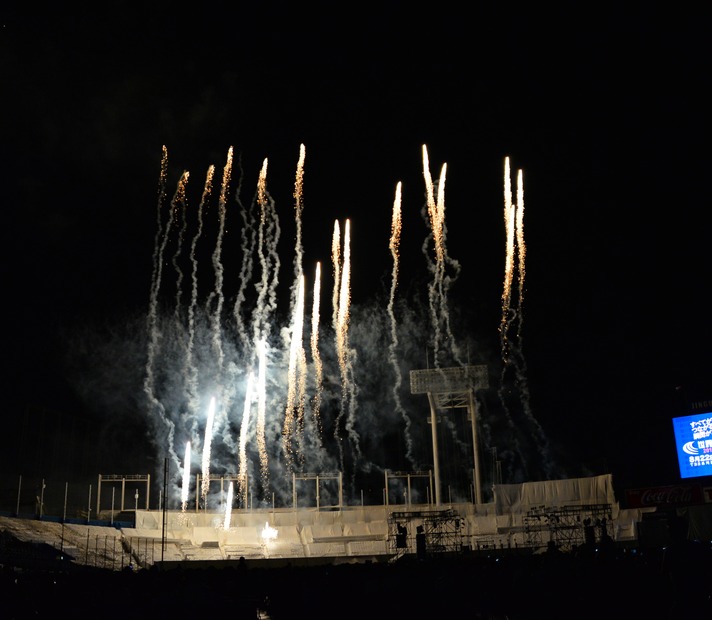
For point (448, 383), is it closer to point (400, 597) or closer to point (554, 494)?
point (554, 494)

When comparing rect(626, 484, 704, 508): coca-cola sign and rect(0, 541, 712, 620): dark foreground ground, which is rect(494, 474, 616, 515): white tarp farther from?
rect(0, 541, 712, 620): dark foreground ground

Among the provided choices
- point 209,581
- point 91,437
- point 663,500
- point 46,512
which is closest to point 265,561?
point 46,512

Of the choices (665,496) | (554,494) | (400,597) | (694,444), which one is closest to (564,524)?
(554,494)

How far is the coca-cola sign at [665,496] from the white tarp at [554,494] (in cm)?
175

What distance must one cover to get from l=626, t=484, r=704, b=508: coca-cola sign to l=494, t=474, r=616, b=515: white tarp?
1.75m

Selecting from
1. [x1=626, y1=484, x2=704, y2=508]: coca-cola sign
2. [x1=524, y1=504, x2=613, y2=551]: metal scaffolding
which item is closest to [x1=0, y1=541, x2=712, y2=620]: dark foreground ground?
[x1=626, y1=484, x2=704, y2=508]: coca-cola sign

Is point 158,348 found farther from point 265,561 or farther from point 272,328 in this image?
point 265,561

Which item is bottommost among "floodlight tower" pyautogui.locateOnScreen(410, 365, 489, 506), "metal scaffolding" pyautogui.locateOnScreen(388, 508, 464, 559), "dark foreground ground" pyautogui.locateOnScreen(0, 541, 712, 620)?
"dark foreground ground" pyautogui.locateOnScreen(0, 541, 712, 620)

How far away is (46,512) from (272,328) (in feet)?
54.3

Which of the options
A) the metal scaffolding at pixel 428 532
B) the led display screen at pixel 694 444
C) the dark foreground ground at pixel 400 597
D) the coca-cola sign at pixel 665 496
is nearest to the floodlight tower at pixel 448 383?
the metal scaffolding at pixel 428 532

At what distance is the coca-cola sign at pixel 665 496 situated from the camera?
1469 inches

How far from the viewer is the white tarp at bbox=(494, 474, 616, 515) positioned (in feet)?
141

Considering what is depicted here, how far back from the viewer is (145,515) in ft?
153

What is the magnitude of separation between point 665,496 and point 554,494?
716cm
